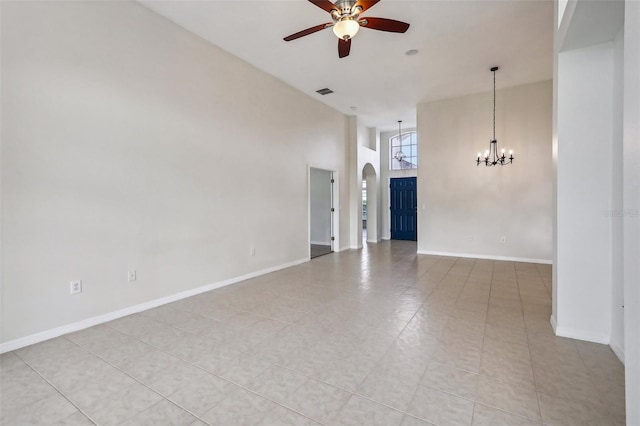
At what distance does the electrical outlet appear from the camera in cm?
275

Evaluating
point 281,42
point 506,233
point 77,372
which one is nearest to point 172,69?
point 281,42

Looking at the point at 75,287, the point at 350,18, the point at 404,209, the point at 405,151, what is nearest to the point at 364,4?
the point at 350,18

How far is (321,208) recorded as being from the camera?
8.21 m

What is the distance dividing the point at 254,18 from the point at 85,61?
1.82 m

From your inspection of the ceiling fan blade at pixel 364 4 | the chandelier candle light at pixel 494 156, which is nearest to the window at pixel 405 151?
the chandelier candle light at pixel 494 156

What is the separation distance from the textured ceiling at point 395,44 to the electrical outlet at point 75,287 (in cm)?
301

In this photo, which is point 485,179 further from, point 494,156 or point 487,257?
point 487,257

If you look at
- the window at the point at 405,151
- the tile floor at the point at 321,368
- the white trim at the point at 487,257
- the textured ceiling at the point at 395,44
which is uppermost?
the textured ceiling at the point at 395,44

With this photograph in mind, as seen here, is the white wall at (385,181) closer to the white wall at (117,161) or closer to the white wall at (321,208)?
the white wall at (321,208)

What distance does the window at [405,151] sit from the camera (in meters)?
9.12

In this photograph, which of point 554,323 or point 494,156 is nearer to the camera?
point 554,323

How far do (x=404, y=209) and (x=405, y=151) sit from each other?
181cm

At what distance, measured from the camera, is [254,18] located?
137 inches

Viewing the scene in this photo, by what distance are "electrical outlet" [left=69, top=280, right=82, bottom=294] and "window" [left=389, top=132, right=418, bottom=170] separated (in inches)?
323
